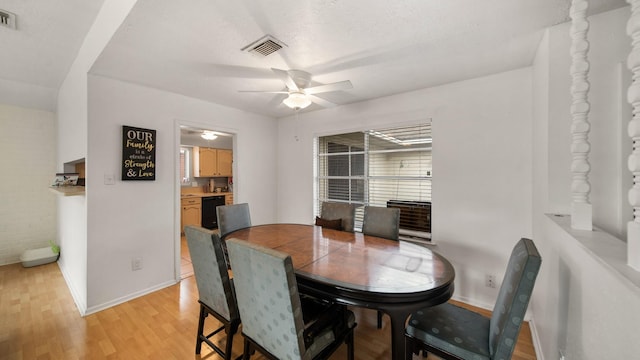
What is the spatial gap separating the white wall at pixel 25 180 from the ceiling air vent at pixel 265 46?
4.28 metres

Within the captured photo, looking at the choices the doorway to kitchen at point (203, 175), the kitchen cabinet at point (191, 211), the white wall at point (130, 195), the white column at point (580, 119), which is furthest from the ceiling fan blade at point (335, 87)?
the kitchen cabinet at point (191, 211)

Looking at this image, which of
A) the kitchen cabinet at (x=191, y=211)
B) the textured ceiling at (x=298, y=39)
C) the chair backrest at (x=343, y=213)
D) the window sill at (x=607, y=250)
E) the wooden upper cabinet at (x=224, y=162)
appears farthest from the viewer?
the wooden upper cabinet at (x=224, y=162)

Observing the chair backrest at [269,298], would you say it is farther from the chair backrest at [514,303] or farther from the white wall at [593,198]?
the white wall at [593,198]

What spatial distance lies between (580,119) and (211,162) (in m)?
6.22

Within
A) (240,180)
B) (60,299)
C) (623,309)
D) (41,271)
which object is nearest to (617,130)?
(623,309)

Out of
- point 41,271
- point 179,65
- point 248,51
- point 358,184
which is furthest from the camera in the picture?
point 358,184

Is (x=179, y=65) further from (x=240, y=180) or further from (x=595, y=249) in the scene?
(x=595, y=249)

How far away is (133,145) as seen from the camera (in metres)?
2.66

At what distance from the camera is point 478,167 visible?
2.52m

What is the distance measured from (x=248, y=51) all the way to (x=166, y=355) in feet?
8.15

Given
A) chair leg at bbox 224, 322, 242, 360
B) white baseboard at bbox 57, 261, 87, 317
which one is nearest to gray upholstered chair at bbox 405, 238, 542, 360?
chair leg at bbox 224, 322, 242, 360

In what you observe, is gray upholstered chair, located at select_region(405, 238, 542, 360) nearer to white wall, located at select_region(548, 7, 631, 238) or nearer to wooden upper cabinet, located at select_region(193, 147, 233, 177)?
white wall, located at select_region(548, 7, 631, 238)

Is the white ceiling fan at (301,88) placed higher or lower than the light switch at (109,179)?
higher

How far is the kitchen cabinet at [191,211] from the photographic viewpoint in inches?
198
